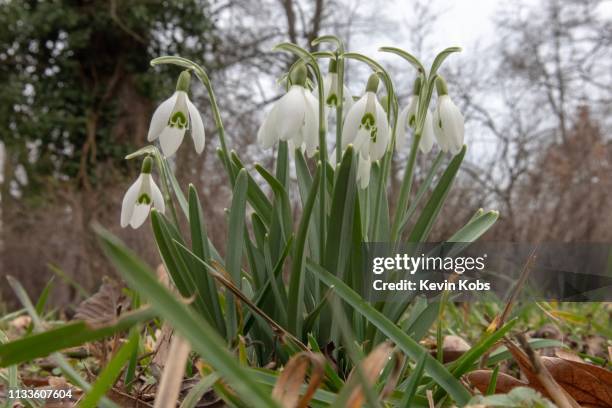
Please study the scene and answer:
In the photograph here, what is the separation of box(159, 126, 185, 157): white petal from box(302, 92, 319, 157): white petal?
26 cm

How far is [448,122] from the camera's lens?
1.14m

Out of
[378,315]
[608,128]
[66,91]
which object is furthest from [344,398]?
[66,91]

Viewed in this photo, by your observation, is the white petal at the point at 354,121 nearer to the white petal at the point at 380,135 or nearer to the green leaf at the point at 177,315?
the white petal at the point at 380,135

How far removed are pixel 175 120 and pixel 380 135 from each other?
0.42m

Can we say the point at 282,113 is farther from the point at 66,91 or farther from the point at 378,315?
the point at 66,91

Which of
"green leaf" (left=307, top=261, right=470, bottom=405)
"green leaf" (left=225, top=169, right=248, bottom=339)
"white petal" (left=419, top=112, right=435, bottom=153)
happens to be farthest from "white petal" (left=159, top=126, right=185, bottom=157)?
"white petal" (left=419, top=112, right=435, bottom=153)

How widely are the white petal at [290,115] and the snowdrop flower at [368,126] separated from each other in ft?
0.32

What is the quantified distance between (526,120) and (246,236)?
733 cm

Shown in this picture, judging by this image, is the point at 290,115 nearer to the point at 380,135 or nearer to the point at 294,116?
the point at 294,116

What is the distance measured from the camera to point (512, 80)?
9.29 m

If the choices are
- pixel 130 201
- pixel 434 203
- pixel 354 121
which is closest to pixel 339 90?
pixel 354 121

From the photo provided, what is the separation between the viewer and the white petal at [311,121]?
110cm

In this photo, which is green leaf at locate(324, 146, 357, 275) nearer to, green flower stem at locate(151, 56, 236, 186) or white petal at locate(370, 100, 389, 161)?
white petal at locate(370, 100, 389, 161)

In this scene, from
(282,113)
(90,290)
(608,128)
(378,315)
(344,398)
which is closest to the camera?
(344,398)
